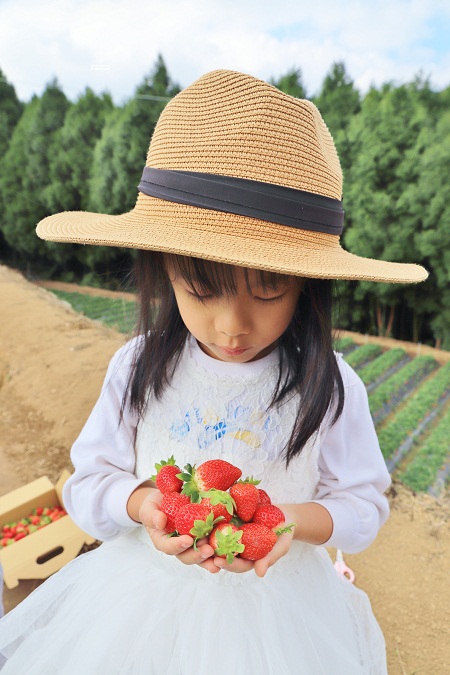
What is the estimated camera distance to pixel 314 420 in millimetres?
1049

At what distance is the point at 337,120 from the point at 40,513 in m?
10.4

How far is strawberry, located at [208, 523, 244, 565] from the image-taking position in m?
0.71

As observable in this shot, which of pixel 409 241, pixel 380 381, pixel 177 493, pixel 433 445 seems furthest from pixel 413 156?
pixel 177 493

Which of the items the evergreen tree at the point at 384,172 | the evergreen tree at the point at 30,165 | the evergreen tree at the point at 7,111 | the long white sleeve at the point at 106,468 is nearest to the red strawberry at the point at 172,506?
the long white sleeve at the point at 106,468

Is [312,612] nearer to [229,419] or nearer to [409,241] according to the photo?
[229,419]

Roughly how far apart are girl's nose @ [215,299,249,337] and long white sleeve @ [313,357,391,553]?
0.38m

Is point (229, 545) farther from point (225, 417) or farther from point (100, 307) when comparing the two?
point (100, 307)

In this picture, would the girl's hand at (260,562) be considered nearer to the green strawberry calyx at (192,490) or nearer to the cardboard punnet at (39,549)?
the green strawberry calyx at (192,490)

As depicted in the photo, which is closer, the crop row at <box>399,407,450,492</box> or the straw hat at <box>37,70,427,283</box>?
the straw hat at <box>37,70,427,283</box>

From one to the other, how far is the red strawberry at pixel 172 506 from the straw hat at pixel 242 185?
1.38 ft

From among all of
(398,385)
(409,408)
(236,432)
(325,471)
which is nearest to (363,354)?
(398,385)

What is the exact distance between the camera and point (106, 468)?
3.74 feet

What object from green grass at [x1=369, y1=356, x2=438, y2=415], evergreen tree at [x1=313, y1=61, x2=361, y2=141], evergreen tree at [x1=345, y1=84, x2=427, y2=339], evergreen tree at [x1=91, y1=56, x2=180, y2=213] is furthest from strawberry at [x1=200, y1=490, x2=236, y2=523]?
evergreen tree at [x1=91, y1=56, x2=180, y2=213]

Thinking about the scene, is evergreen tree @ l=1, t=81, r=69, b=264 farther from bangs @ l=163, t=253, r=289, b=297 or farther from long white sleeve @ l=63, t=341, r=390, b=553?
bangs @ l=163, t=253, r=289, b=297
